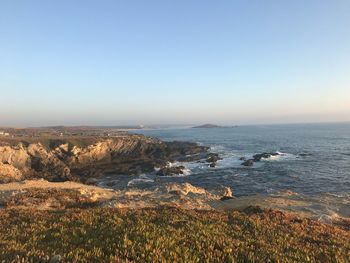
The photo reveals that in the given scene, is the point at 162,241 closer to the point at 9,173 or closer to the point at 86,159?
the point at 9,173

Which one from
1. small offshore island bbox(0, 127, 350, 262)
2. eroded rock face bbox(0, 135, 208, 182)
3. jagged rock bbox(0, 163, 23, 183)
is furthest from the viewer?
eroded rock face bbox(0, 135, 208, 182)

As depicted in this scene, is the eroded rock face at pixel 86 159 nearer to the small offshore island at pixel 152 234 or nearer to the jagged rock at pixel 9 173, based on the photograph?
the jagged rock at pixel 9 173

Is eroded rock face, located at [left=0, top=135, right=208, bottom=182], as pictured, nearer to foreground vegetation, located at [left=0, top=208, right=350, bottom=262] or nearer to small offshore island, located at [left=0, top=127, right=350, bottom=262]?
small offshore island, located at [left=0, top=127, right=350, bottom=262]

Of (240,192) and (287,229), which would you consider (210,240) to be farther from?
(240,192)

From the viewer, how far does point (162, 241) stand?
352 inches

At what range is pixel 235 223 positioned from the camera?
14.3 metres

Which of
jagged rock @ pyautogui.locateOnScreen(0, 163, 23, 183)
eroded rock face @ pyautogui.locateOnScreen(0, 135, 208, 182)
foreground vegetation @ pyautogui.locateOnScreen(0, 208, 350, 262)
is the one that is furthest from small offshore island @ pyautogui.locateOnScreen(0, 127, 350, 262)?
eroded rock face @ pyautogui.locateOnScreen(0, 135, 208, 182)

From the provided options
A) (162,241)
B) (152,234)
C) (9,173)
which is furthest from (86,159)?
(162,241)

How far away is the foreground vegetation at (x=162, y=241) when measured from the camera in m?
7.77

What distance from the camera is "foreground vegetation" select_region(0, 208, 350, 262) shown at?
7773 millimetres

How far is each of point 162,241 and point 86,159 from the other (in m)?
72.0

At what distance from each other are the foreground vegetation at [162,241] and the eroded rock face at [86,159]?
40680mm

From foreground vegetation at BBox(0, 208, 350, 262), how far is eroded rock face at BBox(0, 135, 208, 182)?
4068 centimetres

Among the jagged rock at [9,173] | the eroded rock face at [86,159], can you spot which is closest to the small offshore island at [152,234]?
the jagged rock at [9,173]
